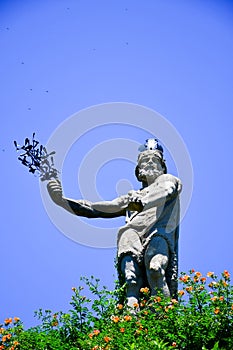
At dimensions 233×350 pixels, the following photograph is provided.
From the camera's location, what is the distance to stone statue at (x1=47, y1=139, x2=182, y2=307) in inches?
404

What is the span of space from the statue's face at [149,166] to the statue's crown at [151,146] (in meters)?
0.13

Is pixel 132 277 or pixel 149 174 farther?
pixel 149 174

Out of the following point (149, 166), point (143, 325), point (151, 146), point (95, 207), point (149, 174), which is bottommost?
point (143, 325)

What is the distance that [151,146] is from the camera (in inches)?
459

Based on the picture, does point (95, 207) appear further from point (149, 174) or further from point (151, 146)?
point (151, 146)

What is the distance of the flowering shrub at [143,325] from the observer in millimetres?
8242

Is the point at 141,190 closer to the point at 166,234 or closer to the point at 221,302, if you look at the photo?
the point at 166,234

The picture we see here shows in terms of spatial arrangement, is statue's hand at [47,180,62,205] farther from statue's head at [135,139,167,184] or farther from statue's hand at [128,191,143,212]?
statue's head at [135,139,167,184]

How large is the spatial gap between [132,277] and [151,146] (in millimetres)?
2334

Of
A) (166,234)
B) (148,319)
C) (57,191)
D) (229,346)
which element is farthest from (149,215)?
(229,346)

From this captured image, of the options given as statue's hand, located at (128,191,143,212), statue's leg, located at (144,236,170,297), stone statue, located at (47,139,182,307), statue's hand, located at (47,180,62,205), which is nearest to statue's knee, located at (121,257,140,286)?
stone statue, located at (47,139,182,307)

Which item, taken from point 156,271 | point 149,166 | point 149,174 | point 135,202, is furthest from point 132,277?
point 149,166

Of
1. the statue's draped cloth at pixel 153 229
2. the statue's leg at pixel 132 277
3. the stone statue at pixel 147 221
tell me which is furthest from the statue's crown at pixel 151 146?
the statue's leg at pixel 132 277

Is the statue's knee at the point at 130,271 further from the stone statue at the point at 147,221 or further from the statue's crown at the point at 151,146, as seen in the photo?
the statue's crown at the point at 151,146
